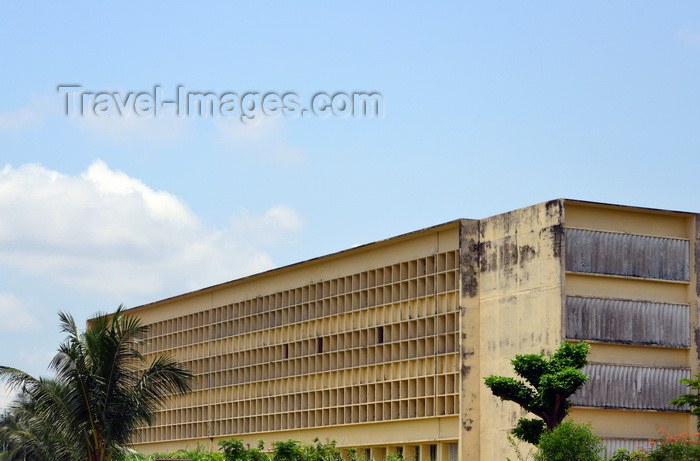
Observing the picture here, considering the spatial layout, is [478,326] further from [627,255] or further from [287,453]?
[287,453]

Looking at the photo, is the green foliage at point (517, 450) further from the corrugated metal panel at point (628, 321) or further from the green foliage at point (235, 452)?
the green foliage at point (235, 452)

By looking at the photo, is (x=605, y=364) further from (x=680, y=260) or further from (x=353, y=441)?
(x=353, y=441)

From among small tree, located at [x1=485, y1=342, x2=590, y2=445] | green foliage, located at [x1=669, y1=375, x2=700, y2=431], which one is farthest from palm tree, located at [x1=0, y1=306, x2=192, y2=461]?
green foliage, located at [x1=669, y1=375, x2=700, y2=431]

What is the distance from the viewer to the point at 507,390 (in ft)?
93.7

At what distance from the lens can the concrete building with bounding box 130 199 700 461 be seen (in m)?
32.5

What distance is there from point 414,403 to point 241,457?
663cm

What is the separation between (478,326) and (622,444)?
18.6 feet

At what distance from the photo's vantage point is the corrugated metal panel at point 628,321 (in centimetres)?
3216

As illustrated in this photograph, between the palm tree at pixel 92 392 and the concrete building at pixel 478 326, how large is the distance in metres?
11.5

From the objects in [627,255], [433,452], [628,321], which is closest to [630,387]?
[628,321]

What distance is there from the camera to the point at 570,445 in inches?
994

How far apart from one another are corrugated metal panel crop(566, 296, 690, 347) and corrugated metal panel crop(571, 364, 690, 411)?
2.79 ft

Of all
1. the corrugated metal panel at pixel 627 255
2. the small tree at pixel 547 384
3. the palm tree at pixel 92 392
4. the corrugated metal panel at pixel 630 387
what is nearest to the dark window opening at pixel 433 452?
the corrugated metal panel at pixel 630 387

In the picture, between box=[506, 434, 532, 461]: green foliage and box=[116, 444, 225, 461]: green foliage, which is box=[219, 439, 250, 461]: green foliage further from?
box=[506, 434, 532, 461]: green foliage
